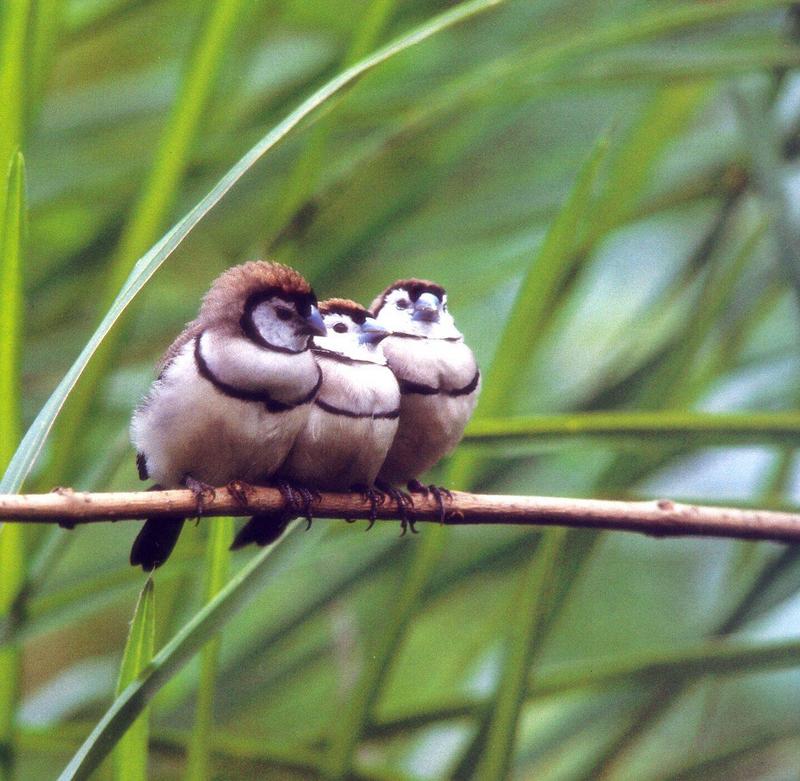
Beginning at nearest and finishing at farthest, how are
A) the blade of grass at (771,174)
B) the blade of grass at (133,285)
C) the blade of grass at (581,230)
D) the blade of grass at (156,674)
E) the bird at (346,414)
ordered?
the blade of grass at (133,285), the blade of grass at (156,674), the blade of grass at (581,230), the bird at (346,414), the blade of grass at (771,174)

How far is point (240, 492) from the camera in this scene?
1112mm

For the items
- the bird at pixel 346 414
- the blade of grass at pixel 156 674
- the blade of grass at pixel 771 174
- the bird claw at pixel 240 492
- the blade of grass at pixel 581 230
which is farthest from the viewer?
the blade of grass at pixel 771 174

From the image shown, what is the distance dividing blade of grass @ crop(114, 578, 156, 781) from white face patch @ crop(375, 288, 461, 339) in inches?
21.4

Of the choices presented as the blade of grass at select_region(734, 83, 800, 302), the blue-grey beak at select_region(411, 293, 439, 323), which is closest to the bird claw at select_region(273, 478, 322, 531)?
the blue-grey beak at select_region(411, 293, 439, 323)

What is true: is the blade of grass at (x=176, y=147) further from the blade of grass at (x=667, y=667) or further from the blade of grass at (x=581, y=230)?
the blade of grass at (x=667, y=667)

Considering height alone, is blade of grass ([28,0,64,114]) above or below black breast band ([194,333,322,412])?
above

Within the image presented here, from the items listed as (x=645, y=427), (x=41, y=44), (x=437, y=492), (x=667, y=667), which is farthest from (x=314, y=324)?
(x=667, y=667)

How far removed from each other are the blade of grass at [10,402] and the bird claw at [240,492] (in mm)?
214

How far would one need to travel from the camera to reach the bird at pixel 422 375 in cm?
140

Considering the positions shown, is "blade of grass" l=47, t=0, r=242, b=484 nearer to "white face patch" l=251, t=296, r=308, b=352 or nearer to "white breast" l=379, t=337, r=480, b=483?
"white face patch" l=251, t=296, r=308, b=352

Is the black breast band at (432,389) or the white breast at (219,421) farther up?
the black breast band at (432,389)

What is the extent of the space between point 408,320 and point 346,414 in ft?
0.63

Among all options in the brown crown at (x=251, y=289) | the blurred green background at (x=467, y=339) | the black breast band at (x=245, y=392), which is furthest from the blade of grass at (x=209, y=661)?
the brown crown at (x=251, y=289)

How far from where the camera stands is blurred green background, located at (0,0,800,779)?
49.9 inches
